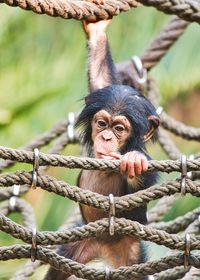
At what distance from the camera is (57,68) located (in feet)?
27.9

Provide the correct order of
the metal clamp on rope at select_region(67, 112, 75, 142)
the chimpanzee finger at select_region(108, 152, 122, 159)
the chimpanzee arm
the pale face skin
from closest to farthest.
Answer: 1. the chimpanzee finger at select_region(108, 152, 122, 159)
2. the pale face skin
3. the chimpanzee arm
4. the metal clamp on rope at select_region(67, 112, 75, 142)

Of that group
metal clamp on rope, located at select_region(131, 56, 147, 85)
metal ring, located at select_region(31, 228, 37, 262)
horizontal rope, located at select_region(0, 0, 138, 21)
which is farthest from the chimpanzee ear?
metal ring, located at select_region(31, 228, 37, 262)

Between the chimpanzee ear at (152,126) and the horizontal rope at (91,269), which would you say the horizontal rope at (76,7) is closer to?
the chimpanzee ear at (152,126)

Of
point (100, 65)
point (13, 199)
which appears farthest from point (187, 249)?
point (13, 199)

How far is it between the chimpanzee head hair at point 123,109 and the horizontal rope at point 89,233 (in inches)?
28.4

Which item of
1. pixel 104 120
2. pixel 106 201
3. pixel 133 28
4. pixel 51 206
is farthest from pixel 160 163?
pixel 133 28

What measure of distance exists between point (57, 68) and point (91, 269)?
5.71 metres

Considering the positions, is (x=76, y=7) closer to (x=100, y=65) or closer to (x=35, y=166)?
(x=35, y=166)

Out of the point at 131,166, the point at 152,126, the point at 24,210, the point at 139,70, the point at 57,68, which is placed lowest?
the point at 57,68

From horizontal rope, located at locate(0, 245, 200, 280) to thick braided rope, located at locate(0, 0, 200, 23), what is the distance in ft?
2.28

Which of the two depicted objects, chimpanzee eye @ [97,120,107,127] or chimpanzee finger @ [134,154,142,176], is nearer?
chimpanzee finger @ [134,154,142,176]

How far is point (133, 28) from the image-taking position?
8.28 m

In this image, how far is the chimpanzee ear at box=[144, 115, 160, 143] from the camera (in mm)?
3619

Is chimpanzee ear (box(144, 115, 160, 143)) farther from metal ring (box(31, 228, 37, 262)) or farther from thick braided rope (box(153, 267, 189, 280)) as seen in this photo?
metal ring (box(31, 228, 37, 262))
